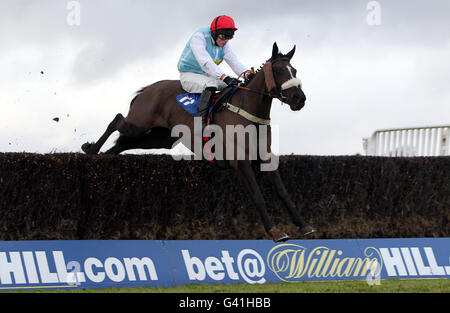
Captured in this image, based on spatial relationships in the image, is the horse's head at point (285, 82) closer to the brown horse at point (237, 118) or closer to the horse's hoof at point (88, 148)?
the brown horse at point (237, 118)

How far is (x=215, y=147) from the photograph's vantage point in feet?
22.3

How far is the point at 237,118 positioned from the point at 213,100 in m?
0.54

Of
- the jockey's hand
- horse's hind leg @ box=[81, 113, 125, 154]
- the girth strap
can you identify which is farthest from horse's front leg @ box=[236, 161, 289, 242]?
horse's hind leg @ box=[81, 113, 125, 154]

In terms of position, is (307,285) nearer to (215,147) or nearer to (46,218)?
(215,147)

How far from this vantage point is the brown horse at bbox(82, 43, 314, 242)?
6207mm

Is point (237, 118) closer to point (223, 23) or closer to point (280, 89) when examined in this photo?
point (280, 89)

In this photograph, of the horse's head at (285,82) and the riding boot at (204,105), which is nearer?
the horse's head at (285,82)

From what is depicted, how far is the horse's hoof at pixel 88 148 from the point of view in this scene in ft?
26.4

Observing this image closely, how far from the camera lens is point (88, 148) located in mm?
8156


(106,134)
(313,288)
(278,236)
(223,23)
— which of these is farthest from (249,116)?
(106,134)

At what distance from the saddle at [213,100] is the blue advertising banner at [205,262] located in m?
1.68

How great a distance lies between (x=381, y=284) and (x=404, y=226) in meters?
1.68

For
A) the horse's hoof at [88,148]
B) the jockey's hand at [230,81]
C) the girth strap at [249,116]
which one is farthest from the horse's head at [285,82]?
the horse's hoof at [88,148]

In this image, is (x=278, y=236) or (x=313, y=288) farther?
(x=313, y=288)
